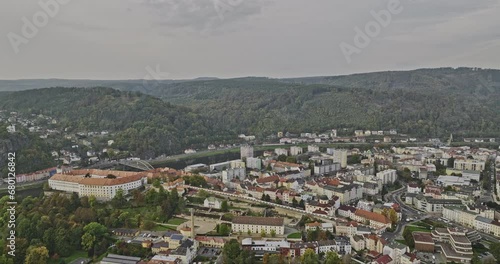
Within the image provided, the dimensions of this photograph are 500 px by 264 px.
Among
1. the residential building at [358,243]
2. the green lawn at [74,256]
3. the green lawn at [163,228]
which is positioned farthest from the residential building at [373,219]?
the green lawn at [74,256]

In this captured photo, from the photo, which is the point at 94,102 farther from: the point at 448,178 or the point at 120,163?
the point at 448,178

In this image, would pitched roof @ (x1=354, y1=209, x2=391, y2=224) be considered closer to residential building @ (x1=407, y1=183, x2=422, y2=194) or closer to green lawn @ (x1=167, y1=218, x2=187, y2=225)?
residential building @ (x1=407, y1=183, x2=422, y2=194)

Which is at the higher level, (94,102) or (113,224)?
(94,102)

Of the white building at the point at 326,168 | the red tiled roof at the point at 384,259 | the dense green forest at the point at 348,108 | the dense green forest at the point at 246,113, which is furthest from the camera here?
the dense green forest at the point at 348,108

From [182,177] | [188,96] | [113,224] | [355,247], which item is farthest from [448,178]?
[188,96]

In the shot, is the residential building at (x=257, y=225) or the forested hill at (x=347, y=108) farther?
the forested hill at (x=347, y=108)

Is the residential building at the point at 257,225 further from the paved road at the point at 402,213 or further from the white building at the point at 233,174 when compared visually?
the white building at the point at 233,174
